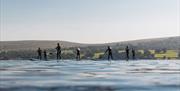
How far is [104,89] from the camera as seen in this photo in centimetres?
1792

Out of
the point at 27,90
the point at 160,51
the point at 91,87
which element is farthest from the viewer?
the point at 160,51

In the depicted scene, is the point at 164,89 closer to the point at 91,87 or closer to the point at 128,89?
the point at 128,89

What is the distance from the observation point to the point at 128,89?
703 inches

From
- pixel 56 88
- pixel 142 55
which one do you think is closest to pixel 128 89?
pixel 56 88

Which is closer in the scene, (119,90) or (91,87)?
(119,90)

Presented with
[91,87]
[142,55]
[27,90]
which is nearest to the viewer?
[27,90]

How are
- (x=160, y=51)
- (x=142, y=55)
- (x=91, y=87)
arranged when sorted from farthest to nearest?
1. (x=160, y=51)
2. (x=142, y=55)
3. (x=91, y=87)

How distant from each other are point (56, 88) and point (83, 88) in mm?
1123

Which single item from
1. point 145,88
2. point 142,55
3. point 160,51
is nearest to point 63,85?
point 145,88

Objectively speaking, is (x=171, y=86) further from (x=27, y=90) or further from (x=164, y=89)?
(x=27, y=90)

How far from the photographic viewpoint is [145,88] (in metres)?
18.2

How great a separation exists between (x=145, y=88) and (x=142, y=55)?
89.0 metres

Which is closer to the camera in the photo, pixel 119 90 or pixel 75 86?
pixel 119 90

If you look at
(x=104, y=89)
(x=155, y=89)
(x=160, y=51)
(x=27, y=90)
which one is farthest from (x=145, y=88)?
(x=160, y=51)
